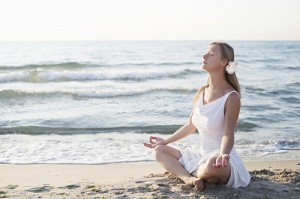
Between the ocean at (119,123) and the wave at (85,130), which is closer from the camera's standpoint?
the ocean at (119,123)

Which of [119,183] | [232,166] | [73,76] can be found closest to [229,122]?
[232,166]

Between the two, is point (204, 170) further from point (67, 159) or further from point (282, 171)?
point (67, 159)

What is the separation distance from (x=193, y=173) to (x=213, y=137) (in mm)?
472

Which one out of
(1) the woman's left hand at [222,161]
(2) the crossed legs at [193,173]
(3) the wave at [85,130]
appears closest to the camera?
(1) the woman's left hand at [222,161]

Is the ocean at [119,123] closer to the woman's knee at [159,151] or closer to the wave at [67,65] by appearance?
the woman's knee at [159,151]

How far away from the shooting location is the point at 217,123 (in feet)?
15.6

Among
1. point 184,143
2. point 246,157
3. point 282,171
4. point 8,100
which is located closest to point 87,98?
point 8,100

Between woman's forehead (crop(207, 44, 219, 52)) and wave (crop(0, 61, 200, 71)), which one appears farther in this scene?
wave (crop(0, 61, 200, 71))

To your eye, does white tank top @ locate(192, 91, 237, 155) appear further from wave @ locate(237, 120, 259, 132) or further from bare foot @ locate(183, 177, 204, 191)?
wave @ locate(237, 120, 259, 132)

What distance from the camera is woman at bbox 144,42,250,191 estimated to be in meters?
4.64

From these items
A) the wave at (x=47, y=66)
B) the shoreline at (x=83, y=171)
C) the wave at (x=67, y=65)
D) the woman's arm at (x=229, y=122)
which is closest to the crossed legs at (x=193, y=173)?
the woman's arm at (x=229, y=122)

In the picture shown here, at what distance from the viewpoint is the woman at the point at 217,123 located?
4637 mm

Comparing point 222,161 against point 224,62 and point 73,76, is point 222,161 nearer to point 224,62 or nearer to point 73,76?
point 224,62

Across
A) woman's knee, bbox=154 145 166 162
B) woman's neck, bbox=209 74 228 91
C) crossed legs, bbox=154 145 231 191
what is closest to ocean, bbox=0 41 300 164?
woman's knee, bbox=154 145 166 162
